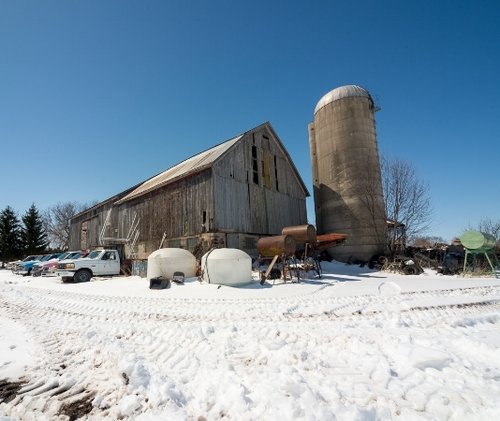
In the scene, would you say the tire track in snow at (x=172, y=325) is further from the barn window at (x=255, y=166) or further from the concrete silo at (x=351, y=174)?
the barn window at (x=255, y=166)

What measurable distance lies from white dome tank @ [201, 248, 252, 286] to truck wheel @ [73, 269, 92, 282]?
867 centimetres

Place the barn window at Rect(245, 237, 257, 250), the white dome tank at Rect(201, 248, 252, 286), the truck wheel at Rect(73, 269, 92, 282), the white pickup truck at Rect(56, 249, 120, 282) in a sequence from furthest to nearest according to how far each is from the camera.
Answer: the barn window at Rect(245, 237, 257, 250), the truck wheel at Rect(73, 269, 92, 282), the white pickup truck at Rect(56, 249, 120, 282), the white dome tank at Rect(201, 248, 252, 286)

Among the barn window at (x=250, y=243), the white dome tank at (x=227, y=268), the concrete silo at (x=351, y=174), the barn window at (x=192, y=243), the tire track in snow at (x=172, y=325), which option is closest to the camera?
the tire track in snow at (x=172, y=325)

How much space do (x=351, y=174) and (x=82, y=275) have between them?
17679 millimetres

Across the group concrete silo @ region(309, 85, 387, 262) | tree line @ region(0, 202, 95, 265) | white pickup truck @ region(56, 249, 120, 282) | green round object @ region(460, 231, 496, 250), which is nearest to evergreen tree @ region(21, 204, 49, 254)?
tree line @ region(0, 202, 95, 265)

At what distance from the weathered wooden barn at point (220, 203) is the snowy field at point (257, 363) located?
1000cm

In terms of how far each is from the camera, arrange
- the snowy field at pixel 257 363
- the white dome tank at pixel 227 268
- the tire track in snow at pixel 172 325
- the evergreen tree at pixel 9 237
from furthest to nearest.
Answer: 1. the evergreen tree at pixel 9 237
2. the white dome tank at pixel 227 268
3. the tire track in snow at pixel 172 325
4. the snowy field at pixel 257 363

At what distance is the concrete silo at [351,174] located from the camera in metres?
17.6

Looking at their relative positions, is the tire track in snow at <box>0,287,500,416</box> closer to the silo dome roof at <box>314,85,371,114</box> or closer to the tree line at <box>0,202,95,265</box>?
the silo dome roof at <box>314,85,371,114</box>

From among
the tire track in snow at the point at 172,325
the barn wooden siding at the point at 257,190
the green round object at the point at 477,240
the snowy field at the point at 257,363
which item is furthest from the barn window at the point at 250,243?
the green round object at the point at 477,240

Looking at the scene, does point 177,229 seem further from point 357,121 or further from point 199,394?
point 199,394

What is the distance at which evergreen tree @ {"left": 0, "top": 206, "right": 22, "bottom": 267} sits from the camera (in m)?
38.7

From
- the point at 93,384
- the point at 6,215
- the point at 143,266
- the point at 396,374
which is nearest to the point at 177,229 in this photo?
the point at 143,266

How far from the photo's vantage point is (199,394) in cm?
308
